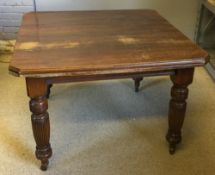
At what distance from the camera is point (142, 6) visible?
2.63 meters

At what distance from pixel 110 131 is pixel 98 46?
572 millimetres

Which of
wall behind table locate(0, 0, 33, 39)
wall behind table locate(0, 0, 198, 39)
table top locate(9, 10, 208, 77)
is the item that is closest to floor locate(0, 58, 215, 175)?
table top locate(9, 10, 208, 77)

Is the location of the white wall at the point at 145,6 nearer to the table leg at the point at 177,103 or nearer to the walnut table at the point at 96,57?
the walnut table at the point at 96,57

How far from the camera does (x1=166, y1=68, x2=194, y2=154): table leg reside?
1.26m

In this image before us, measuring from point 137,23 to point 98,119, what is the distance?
0.63 meters

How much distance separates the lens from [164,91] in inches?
82.3

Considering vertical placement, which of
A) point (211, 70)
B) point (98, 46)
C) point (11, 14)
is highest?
point (98, 46)

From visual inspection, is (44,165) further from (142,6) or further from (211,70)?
(142,6)

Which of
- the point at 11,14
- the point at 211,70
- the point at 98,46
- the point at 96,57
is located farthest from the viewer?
the point at 11,14

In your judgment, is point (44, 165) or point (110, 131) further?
point (110, 131)

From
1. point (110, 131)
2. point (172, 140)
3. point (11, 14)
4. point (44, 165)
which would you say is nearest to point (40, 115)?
point (44, 165)

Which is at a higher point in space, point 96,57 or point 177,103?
point 96,57

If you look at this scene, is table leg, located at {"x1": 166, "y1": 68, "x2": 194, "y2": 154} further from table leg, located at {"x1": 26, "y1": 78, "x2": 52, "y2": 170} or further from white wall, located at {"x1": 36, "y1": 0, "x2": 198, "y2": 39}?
white wall, located at {"x1": 36, "y1": 0, "x2": 198, "y2": 39}

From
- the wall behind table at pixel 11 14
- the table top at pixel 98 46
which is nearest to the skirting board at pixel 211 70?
the table top at pixel 98 46
